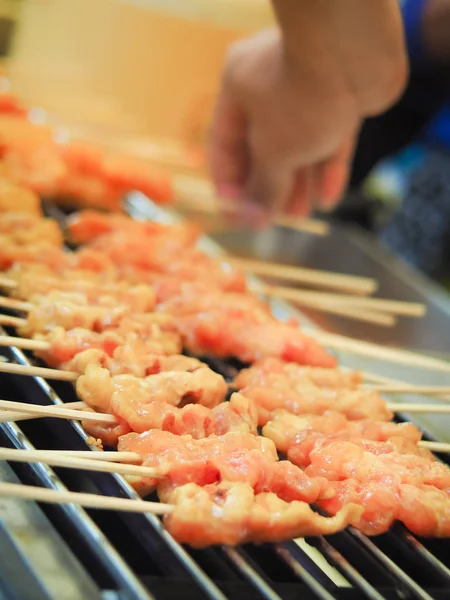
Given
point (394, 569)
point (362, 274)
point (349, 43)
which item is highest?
point (349, 43)

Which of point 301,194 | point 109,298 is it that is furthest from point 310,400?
point 301,194

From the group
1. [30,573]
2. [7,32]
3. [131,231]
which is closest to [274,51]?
[131,231]

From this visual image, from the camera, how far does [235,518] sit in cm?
144

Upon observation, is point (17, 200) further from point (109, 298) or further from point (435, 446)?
point (435, 446)

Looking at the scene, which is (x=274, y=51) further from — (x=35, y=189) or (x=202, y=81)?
(x=202, y=81)

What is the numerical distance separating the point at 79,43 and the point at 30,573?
739 cm

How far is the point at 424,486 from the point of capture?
1.74 m

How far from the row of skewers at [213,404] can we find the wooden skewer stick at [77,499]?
1.2 inches

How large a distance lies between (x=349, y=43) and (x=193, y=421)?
1.57 meters

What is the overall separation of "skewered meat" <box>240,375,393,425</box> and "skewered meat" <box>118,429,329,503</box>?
0.96 feet

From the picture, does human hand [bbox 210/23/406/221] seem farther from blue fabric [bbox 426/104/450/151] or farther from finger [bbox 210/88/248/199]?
blue fabric [bbox 426/104/450/151]

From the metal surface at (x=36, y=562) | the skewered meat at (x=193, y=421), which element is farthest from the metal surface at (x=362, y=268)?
the metal surface at (x=36, y=562)

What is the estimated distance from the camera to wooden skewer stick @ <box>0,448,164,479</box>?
1443 mm

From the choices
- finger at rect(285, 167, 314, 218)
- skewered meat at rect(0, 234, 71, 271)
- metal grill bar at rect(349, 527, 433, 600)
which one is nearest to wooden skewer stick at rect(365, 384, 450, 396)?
metal grill bar at rect(349, 527, 433, 600)
